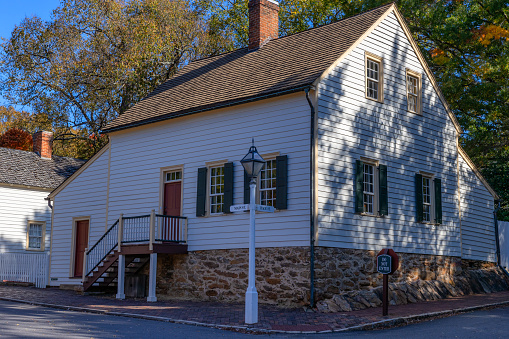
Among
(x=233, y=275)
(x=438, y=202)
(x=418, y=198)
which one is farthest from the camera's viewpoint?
(x=438, y=202)

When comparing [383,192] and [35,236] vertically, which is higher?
[383,192]

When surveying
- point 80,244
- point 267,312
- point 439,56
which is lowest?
point 267,312

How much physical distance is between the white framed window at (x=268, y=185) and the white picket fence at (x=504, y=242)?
1132cm

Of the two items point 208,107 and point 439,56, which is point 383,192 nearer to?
point 208,107

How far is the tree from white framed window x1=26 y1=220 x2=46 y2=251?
18.9 ft

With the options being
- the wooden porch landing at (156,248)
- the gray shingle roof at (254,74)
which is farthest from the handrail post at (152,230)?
the gray shingle roof at (254,74)

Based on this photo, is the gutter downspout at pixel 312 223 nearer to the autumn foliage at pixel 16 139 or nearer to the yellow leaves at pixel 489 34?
the yellow leaves at pixel 489 34

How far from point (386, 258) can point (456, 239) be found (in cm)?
742

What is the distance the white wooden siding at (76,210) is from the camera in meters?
21.6

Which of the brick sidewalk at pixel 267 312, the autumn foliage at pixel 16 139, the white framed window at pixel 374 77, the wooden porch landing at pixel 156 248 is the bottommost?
the brick sidewalk at pixel 267 312

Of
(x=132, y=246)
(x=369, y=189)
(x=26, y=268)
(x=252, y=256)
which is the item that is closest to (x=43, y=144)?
(x=26, y=268)

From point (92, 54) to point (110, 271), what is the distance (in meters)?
15.2

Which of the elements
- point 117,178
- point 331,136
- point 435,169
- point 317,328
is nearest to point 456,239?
point 435,169

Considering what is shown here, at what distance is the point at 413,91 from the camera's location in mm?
19531
